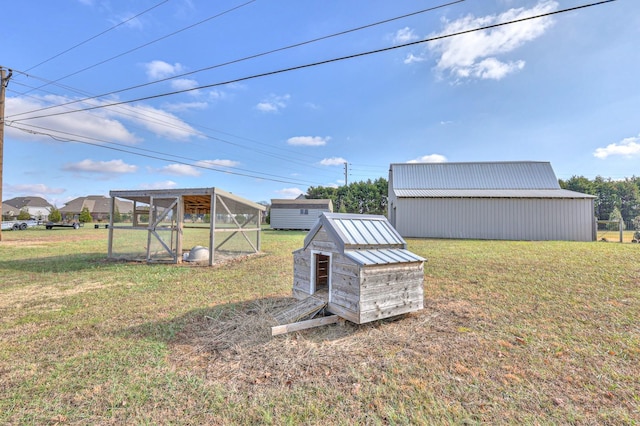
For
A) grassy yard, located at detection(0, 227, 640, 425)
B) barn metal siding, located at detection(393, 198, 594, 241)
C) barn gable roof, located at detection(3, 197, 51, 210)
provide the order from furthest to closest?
barn gable roof, located at detection(3, 197, 51, 210)
barn metal siding, located at detection(393, 198, 594, 241)
grassy yard, located at detection(0, 227, 640, 425)

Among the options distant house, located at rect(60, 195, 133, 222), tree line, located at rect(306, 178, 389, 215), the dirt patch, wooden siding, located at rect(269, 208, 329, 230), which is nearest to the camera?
the dirt patch

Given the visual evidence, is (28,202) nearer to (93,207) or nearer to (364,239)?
(93,207)

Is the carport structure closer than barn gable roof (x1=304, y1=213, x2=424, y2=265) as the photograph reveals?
No

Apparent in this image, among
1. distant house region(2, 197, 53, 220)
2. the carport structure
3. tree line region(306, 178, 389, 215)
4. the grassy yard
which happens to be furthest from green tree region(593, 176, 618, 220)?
distant house region(2, 197, 53, 220)

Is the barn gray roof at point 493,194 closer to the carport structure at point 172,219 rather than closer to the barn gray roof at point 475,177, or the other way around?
the barn gray roof at point 475,177

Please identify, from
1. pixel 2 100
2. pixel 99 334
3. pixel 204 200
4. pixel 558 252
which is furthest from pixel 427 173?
pixel 2 100

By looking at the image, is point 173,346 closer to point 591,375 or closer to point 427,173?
point 591,375

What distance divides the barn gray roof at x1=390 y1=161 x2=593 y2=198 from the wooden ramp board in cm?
1726

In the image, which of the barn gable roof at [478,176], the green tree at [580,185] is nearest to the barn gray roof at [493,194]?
the barn gable roof at [478,176]

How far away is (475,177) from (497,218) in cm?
574

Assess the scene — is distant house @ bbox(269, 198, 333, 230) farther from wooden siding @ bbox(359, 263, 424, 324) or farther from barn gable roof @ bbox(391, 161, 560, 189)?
wooden siding @ bbox(359, 263, 424, 324)

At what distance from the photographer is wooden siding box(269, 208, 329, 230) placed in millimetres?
30281

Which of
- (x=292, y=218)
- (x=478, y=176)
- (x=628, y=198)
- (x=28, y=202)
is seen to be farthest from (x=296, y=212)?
(x=28, y=202)

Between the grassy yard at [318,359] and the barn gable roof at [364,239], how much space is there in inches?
44.5
